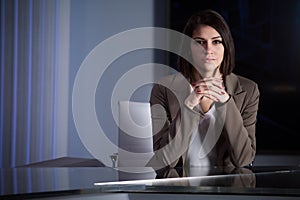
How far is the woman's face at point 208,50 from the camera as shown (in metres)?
1.66

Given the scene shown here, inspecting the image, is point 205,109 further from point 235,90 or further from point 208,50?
point 208,50

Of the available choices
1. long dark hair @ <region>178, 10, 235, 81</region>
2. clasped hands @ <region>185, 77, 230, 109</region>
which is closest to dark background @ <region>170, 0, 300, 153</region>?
long dark hair @ <region>178, 10, 235, 81</region>

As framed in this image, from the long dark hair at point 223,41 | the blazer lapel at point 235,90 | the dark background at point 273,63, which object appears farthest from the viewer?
the dark background at point 273,63

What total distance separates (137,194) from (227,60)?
1.14 metres

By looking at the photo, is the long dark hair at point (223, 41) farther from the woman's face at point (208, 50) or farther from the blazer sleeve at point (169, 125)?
the blazer sleeve at point (169, 125)

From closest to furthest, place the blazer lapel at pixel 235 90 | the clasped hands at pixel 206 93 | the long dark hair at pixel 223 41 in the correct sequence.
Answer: the clasped hands at pixel 206 93 → the blazer lapel at pixel 235 90 → the long dark hair at pixel 223 41

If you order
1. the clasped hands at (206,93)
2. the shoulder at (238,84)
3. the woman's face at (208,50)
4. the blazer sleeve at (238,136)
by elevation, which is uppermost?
the woman's face at (208,50)

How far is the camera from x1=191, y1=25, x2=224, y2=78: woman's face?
166 cm

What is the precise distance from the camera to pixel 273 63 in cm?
298

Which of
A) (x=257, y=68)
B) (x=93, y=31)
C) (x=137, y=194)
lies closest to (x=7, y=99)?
(x=93, y=31)

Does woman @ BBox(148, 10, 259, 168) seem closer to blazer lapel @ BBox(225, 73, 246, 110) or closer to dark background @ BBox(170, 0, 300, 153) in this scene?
blazer lapel @ BBox(225, 73, 246, 110)

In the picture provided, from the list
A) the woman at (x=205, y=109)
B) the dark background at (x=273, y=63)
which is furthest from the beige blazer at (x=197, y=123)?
the dark background at (x=273, y=63)

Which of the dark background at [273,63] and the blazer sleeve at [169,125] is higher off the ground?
the dark background at [273,63]

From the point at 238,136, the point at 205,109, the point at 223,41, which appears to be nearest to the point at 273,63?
the point at 223,41
